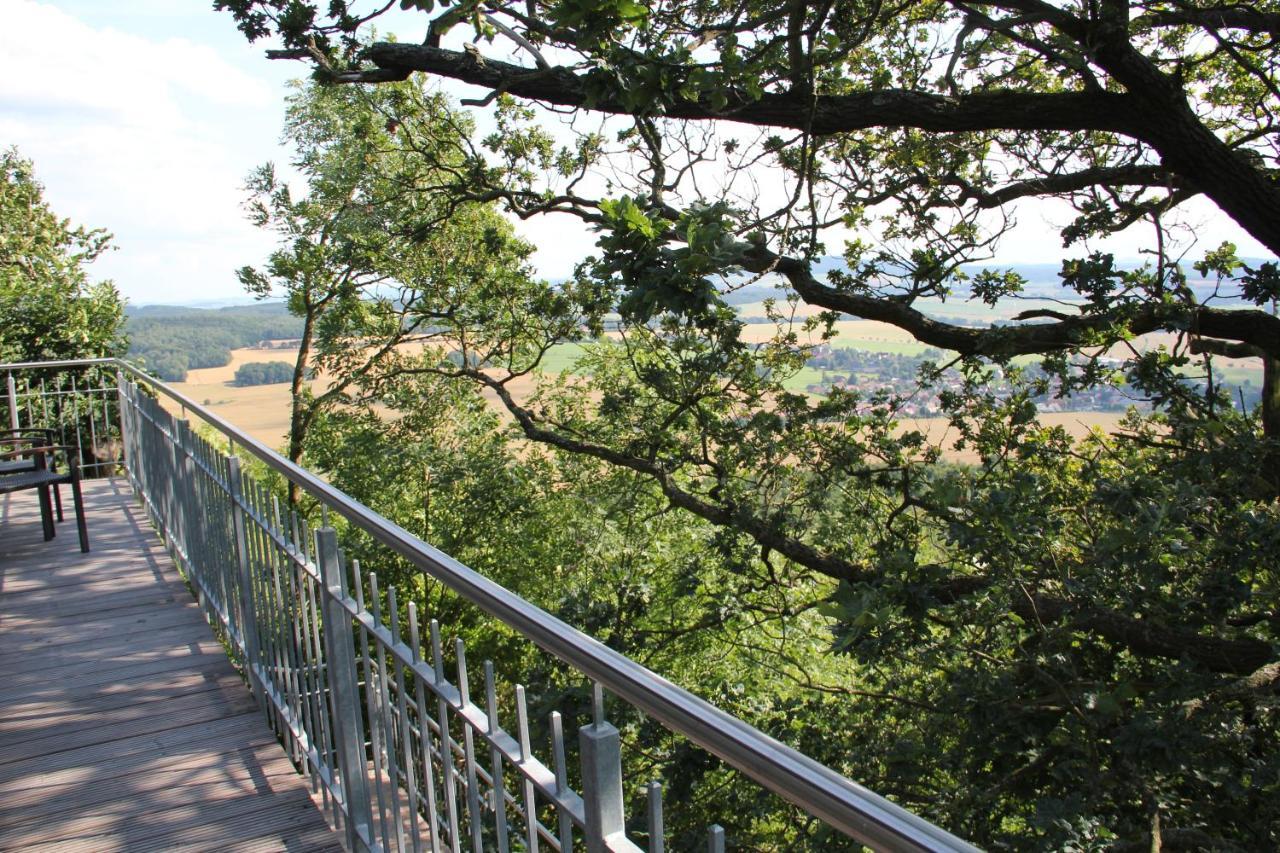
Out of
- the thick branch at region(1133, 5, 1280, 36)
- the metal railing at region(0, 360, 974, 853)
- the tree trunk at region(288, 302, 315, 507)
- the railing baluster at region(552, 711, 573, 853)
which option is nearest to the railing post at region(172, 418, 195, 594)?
the metal railing at region(0, 360, 974, 853)

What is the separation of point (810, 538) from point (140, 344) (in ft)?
36.0

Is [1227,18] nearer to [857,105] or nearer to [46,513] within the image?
[857,105]

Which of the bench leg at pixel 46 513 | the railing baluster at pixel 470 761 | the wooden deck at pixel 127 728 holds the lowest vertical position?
the wooden deck at pixel 127 728

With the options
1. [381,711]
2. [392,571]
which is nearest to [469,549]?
[392,571]

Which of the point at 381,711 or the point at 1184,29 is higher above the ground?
the point at 1184,29

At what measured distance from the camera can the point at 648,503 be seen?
1096 cm

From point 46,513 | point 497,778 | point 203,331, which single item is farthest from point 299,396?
point 497,778

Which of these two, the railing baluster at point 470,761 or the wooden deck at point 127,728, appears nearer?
the railing baluster at point 470,761

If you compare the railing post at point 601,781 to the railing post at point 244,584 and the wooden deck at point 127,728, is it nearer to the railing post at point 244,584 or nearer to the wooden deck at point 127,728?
the wooden deck at point 127,728

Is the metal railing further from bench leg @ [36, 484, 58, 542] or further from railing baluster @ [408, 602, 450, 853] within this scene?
bench leg @ [36, 484, 58, 542]

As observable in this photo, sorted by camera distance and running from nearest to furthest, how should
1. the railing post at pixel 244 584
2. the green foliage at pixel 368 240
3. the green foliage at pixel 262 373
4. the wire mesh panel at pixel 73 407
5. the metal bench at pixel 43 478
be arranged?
the railing post at pixel 244 584
the metal bench at pixel 43 478
the wire mesh panel at pixel 73 407
the green foliage at pixel 368 240
the green foliage at pixel 262 373

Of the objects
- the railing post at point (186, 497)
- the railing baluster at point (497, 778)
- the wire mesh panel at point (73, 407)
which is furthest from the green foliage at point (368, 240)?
the railing baluster at point (497, 778)

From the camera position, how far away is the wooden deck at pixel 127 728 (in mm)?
2951

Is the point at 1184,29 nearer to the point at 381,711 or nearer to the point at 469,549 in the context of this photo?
the point at 381,711
